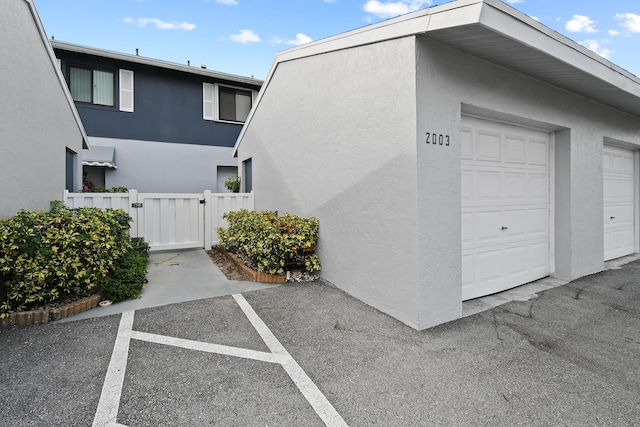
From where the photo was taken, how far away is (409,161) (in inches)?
134

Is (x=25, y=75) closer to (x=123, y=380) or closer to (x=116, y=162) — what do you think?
(x=123, y=380)

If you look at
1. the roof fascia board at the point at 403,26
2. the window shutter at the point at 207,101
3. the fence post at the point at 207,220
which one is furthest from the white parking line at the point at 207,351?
the window shutter at the point at 207,101

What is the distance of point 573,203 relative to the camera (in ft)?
17.1

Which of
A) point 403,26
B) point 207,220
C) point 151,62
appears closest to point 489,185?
point 403,26

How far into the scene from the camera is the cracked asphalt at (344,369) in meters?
2.07

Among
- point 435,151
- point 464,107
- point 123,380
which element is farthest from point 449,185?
point 123,380

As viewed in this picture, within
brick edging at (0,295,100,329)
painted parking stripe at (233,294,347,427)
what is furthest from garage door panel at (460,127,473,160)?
brick edging at (0,295,100,329)

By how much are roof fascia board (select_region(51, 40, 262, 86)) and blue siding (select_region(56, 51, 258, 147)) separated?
1.07ft

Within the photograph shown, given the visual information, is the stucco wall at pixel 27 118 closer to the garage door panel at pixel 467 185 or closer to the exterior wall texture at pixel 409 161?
the exterior wall texture at pixel 409 161

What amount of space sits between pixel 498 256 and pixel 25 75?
7.58 m

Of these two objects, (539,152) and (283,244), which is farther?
(539,152)

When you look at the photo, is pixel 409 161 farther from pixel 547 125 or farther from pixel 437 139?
pixel 547 125

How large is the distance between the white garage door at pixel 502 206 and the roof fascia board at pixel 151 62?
10547 millimetres

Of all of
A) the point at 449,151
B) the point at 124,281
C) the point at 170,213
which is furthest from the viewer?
the point at 170,213
